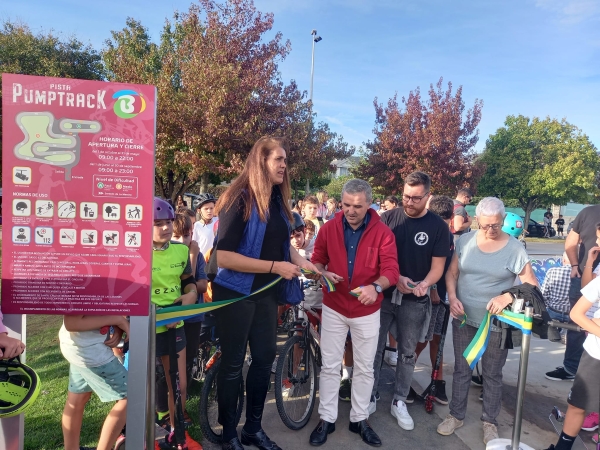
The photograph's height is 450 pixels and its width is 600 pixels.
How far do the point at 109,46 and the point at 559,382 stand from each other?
666 inches

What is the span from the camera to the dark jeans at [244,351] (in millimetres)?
2768

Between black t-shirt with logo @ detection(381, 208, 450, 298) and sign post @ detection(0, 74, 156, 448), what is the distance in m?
2.41

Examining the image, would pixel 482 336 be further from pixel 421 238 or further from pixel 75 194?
pixel 75 194

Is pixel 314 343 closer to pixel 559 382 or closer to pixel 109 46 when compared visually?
pixel 559 382

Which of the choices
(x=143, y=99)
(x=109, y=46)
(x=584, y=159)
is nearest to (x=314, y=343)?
(x=143, y=99)

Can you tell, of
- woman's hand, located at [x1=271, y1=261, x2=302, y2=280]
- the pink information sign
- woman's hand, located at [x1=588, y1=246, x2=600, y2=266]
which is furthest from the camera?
woman's hand, located at [x1=588, y1=246, x2=600, y2=266]

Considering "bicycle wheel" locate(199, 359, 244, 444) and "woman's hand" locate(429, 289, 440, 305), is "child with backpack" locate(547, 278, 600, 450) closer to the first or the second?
"woman's hand" locate(429, 289, 440, 305)

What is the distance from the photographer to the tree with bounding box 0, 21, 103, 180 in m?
15.9

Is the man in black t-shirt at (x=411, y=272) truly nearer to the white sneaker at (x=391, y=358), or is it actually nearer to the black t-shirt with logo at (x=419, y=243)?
the black t-shirt with logo at (x=419, y=243)

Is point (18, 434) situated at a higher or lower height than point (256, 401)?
higher

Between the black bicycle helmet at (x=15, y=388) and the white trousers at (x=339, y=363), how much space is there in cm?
206

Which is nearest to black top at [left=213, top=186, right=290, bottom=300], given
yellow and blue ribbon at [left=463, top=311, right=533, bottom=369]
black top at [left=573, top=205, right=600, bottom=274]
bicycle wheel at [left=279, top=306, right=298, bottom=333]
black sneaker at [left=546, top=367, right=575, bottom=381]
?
bicycle wheel at [left=279, top=306, right=298, bottom=333]

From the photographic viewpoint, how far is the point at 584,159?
108 feet

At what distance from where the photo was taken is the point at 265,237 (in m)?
2.81
